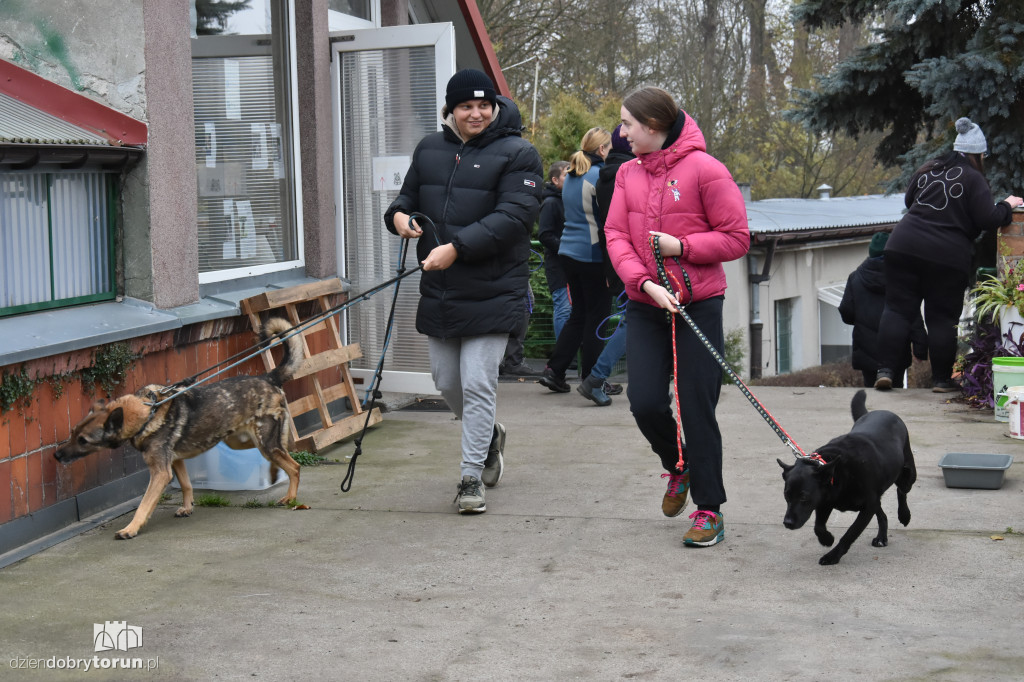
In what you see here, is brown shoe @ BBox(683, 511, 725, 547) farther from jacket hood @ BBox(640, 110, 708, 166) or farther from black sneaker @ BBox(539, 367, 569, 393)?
black sneaker @ BBox(539, 367, 569, 393)

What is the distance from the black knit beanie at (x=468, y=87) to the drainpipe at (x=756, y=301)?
13.3 m

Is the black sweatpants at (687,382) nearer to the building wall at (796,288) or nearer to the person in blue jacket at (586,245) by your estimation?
the person in blue jacket at (586,245)

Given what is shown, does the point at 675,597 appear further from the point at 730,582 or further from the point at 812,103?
the point at 812,103

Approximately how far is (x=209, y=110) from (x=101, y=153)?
1.64 metres

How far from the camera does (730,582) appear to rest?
14.4 ft

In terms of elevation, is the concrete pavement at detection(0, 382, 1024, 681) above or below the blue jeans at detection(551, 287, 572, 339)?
below

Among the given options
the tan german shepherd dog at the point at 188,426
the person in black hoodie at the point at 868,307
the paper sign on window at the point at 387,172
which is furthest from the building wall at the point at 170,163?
the person in black hoodie at the point at 868,307

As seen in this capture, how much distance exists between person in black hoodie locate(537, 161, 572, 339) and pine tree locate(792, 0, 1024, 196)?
3651 mm

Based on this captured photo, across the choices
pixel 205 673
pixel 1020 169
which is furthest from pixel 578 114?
pixel 205 673

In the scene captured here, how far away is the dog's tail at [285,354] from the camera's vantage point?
587cm

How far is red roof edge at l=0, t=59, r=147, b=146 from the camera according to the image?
5.28 meters

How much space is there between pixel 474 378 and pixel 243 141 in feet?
8.93

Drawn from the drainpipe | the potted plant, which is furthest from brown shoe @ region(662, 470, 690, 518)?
the drainpipe

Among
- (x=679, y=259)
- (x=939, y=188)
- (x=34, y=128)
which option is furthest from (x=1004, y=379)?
(x=34, y=128)
